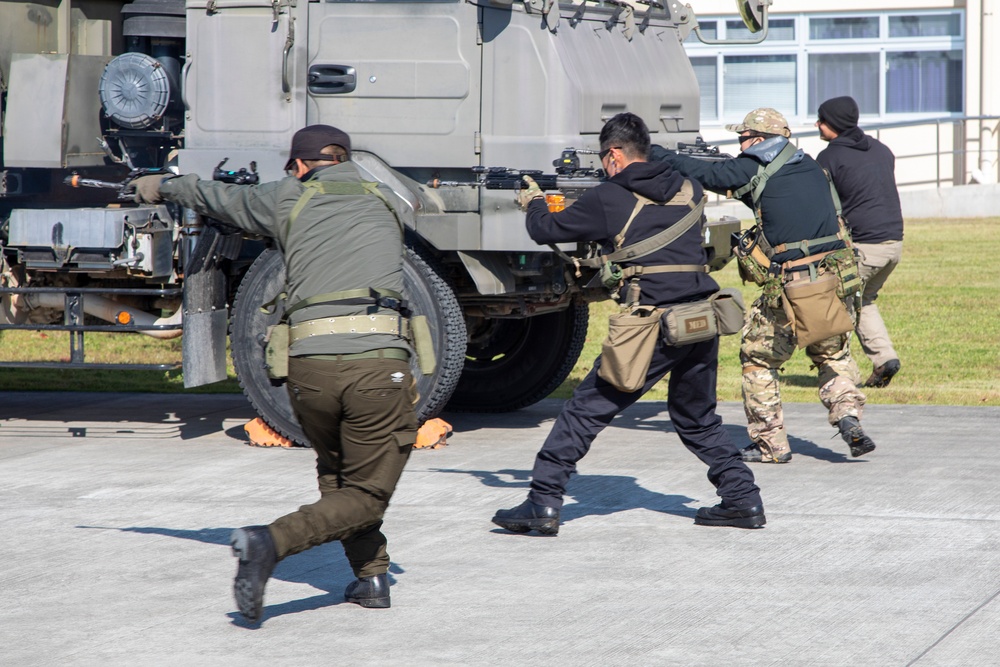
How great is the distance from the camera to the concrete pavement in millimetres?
4633

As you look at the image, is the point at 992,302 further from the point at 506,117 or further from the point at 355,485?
the point at 355,485

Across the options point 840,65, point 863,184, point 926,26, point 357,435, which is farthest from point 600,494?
point 840,65

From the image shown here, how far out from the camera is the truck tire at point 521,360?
9.36 m

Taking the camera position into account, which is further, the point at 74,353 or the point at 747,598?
the point at 74,353

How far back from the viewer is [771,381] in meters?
7.57

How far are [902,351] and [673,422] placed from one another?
247 inches

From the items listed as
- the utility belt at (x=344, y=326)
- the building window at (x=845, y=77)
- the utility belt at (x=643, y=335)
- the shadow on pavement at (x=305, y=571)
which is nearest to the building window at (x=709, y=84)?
the building window at (x=845, y=77)

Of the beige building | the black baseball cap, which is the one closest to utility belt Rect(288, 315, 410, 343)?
the black baseball cap

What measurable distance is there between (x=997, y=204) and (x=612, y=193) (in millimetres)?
17988

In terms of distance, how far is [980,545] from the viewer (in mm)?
5801

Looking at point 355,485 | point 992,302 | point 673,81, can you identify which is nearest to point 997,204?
point 992,302

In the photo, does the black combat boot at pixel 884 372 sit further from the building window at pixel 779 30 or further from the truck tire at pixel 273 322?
the building window at pixel 779 30

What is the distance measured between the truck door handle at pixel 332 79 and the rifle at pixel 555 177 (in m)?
0.75

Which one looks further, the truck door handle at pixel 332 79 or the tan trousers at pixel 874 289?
the tan trousers at pixel 874 289
